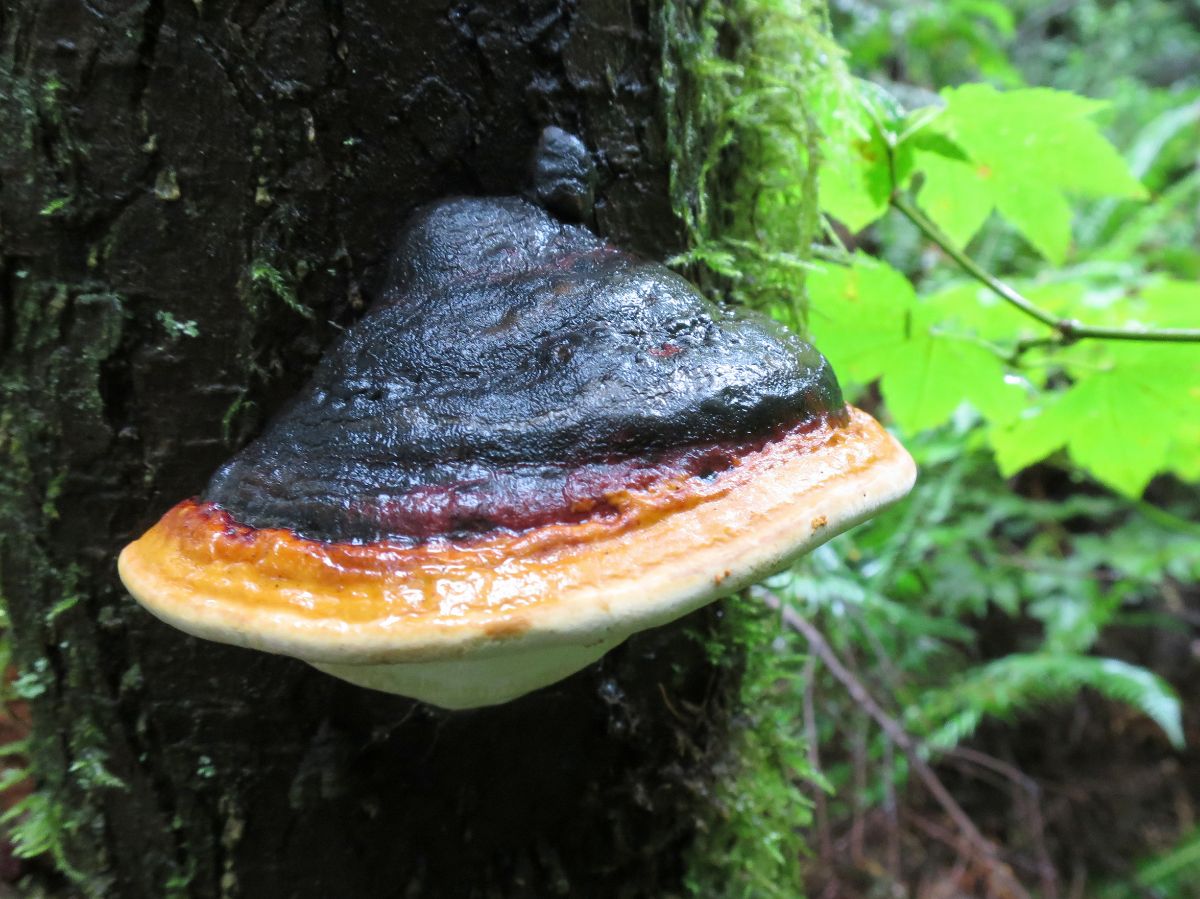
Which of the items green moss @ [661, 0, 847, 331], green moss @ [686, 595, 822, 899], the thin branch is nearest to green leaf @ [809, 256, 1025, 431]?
the thin branch

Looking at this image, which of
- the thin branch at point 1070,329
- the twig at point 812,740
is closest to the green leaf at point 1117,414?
the thin branch at point 1070,329

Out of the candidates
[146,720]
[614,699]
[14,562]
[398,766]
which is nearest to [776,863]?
[614,699]

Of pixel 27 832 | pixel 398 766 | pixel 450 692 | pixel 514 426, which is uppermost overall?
pixel 514 426

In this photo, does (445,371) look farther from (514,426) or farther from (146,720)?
(146,720)

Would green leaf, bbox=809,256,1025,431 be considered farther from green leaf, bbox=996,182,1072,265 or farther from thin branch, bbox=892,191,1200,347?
green leaf, bbox=996,182,1072,265

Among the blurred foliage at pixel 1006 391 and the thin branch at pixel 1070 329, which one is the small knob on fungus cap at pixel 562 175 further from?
the thin branch at pixel 1070 329

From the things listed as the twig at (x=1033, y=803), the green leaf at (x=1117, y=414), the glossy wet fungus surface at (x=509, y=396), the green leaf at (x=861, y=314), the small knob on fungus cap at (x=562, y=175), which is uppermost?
the small knob on fungus cap at (x=562, y=175)

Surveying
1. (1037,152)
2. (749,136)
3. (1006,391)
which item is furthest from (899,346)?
(749,136)
